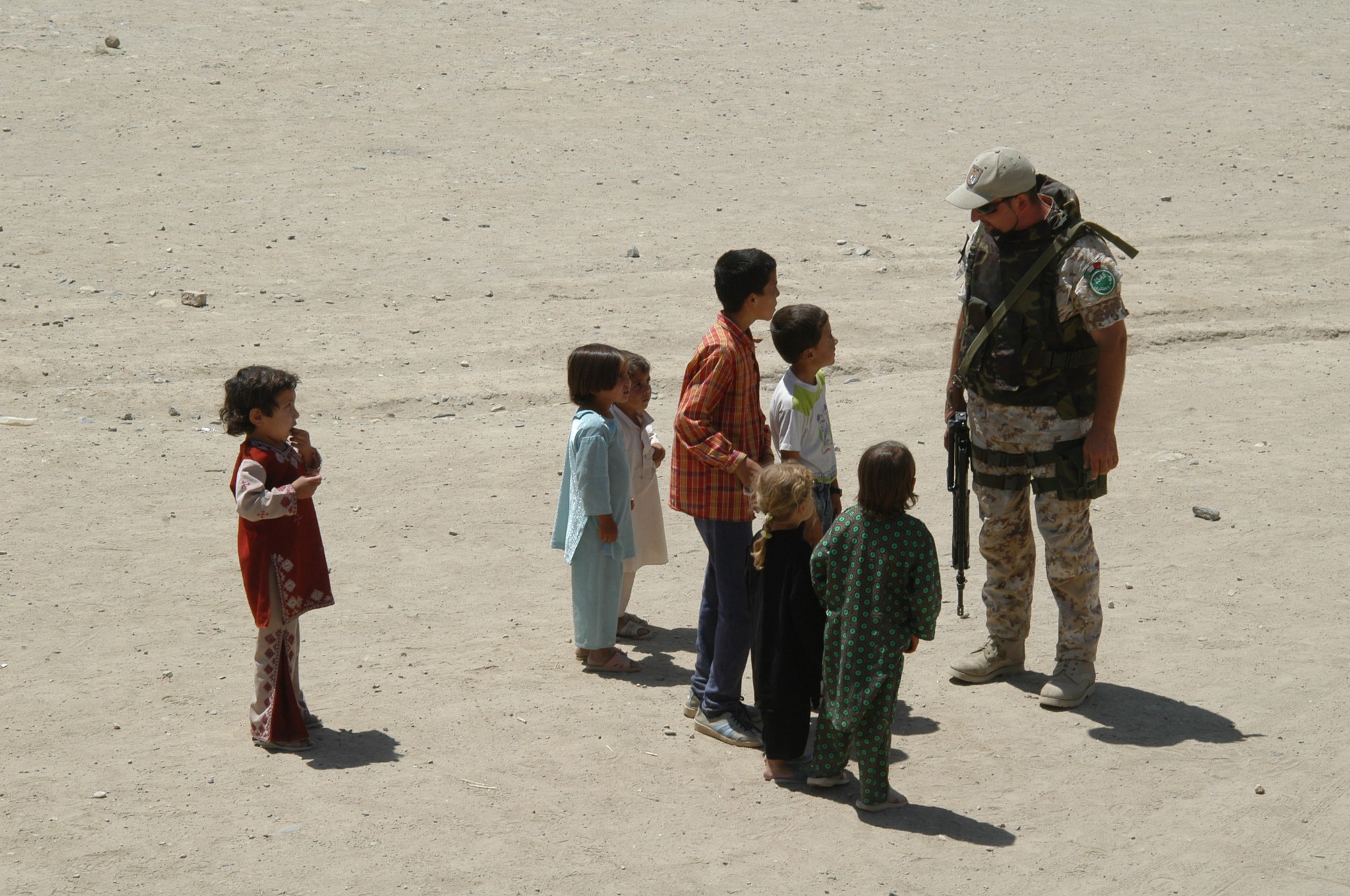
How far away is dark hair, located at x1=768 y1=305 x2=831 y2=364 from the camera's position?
521 centimetres

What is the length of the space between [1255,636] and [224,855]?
15.1 ft

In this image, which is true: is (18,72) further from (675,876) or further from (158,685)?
(675,876)

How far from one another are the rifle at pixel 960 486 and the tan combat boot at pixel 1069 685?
0.45m

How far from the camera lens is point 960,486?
19.3 feet

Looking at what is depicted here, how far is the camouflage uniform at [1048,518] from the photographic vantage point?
17.5 feet

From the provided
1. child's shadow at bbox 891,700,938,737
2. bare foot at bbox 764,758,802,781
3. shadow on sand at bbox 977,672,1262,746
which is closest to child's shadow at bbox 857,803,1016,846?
bare foot at bbox 764,758,802,781

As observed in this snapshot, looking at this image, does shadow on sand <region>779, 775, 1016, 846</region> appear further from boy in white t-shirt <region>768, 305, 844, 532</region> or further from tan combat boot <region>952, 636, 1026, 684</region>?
tan combat boot <region>952, 636, 1026, 684</region>

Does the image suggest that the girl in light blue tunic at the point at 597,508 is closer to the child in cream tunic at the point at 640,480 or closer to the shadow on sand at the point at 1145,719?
the child in cream tunic at the point at 640,480

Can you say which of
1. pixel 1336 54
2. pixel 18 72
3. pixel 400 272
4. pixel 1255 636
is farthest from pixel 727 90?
pixel 1255 636

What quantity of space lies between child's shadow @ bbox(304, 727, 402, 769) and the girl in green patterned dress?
69.9 inches

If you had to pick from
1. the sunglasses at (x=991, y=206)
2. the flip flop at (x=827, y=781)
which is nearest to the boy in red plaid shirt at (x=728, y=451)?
the flip flop at (x=827, y=781)

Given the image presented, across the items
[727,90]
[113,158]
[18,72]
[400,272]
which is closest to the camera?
[400,272]

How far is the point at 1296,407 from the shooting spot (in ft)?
32.5

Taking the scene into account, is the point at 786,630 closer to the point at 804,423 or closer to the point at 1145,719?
the point at 804,423
